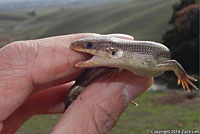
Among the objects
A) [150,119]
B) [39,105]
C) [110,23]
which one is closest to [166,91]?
[150,119]

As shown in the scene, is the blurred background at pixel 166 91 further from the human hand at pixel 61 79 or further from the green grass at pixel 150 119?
the human hand at pixel 61 79

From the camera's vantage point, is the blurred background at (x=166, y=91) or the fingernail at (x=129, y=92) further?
the blurred background at (x=166, y=91)

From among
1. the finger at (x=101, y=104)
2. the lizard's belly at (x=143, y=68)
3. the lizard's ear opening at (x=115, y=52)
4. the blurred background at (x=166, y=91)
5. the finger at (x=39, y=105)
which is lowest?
the blurred background at (x=166, y=91)

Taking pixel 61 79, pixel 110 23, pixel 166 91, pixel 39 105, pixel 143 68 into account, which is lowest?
pixel 110 23

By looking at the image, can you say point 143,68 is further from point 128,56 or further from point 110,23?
point 110,23

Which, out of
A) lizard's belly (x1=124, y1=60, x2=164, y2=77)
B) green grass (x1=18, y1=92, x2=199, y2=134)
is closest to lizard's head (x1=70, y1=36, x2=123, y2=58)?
lizard's belly (x1=124, y1=60, x2=164, y2=77)

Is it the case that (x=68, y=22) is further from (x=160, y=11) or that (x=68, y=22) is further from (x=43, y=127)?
(x=43, y=127)

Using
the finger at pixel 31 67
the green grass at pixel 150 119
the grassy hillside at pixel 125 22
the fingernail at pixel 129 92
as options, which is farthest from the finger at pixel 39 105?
the grassy hillside at pixel 125 22
